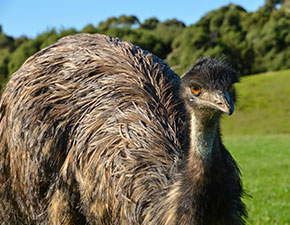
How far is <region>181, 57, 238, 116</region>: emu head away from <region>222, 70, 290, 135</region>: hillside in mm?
22865

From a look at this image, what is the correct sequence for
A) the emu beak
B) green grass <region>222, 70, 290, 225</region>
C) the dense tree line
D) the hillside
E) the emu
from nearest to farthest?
the emu beak, the emu, green grass <region>222, 70, 290, 225</region>, the hillside, the dense tree line

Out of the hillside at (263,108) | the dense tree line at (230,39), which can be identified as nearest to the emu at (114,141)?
the hillside at (263,108)

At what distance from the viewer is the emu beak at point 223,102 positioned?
9.67 feet

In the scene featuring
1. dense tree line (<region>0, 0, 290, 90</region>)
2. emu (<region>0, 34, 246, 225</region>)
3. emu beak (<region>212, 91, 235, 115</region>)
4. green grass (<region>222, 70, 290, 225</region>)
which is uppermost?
dense tree line (<region>0, 0, 290, 90</region>)

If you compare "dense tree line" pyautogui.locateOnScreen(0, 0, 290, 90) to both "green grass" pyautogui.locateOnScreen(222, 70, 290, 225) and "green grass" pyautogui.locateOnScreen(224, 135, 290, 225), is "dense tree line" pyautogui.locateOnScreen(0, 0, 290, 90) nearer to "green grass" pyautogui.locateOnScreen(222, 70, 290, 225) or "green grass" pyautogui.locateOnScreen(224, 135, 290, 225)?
"green grass" pyautogui.locateOnScreen(222, 70, 290, 225)

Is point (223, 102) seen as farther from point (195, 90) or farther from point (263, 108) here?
point (263, 108)

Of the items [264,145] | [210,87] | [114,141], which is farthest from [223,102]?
[264,145]

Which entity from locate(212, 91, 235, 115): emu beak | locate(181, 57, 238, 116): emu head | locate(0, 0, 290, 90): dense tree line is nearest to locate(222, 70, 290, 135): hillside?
locate(0, 0, 290, 90): dense tree line

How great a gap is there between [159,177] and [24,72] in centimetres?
205

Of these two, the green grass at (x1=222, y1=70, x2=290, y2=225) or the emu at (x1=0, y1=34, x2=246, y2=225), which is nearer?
the emu at (x1=0, y1=34, x2=246, y2=225)

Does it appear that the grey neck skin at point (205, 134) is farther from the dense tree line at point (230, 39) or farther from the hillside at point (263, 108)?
the dense tree line at point (230, 39)

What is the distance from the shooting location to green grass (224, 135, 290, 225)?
301 inches

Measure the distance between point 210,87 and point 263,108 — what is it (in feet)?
116

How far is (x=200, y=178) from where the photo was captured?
10.4 ft
